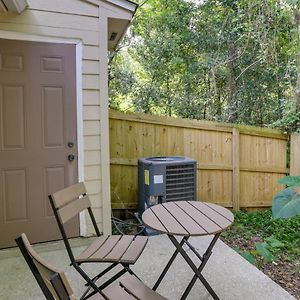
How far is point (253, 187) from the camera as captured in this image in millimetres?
5219

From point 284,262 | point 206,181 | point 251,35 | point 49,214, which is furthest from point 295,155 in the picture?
point 49,214

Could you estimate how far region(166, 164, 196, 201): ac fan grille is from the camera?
3807 mm

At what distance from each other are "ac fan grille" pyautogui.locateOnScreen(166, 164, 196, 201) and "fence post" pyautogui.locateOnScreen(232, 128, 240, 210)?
129 cm

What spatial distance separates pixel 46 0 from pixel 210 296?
9.77 ft

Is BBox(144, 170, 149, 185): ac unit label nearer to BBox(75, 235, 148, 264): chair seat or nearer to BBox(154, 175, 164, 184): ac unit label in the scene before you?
BBox(154, 175, 164, 184): ac unit label

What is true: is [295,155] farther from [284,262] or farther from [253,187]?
[284,262]

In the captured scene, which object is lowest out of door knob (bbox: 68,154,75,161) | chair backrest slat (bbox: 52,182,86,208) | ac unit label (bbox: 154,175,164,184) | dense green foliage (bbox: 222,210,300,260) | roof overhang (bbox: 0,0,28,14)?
dense green foliage (bbox: 222,210,300,260)

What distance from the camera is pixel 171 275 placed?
2.69 meters

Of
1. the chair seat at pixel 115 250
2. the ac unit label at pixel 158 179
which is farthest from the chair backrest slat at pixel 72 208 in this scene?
the ac unit label at pixel 158 179

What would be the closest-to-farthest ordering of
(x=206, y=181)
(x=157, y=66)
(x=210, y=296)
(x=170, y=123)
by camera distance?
(x=210, y=296), (x=170, y=123), (x=206, y=181), (x=157, y=66)

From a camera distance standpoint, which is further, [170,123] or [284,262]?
[170,123]

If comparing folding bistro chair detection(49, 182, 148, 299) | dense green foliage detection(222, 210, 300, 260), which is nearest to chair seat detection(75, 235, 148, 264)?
folding bistro chair detection(49, 182, 148, 299)

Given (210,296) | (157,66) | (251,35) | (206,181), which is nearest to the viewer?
(210,296)

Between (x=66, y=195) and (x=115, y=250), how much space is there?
49 centimetres
